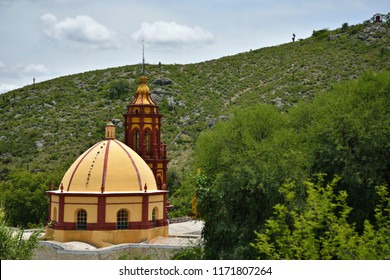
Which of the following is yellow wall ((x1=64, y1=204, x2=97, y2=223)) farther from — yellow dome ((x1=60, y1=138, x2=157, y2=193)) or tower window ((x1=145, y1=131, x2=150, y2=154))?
tower window ((x1=145, y1=131, x2=150, y2=154))

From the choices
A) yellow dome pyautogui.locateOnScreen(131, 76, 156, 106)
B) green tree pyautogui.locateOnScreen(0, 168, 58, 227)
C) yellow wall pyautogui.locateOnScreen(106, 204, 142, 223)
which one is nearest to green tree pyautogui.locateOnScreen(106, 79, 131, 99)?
green tree pyautogui.locateOnScreen(0, 168, 58, 227)

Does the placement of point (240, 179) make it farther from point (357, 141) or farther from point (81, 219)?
point (81, 219)

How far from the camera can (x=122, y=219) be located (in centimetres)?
3700

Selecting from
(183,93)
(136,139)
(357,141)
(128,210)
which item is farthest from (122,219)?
(183,93)

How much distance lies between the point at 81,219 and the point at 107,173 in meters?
2.83

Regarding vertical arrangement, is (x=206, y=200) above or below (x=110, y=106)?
below

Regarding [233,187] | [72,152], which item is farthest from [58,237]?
[72,152]

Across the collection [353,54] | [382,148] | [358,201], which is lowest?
[358,201]

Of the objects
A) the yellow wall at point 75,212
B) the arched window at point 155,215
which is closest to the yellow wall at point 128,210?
the yellow wall at point 75,212

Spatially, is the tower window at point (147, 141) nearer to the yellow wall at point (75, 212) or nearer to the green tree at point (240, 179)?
the yellow wall at point (75, 212)

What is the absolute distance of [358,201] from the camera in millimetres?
29500

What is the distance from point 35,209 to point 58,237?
18743mm

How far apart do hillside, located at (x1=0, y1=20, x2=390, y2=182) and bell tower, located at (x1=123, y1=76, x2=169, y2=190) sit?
19229mm

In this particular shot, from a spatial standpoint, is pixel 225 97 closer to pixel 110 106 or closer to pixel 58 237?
pixel 110 106
